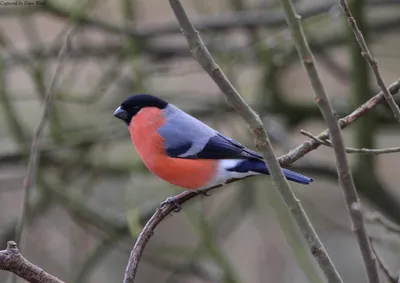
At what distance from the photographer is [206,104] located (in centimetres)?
363

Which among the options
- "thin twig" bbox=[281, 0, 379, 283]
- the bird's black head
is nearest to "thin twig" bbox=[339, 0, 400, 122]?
"thin twig" bbox=[281, 0, 379, 283]

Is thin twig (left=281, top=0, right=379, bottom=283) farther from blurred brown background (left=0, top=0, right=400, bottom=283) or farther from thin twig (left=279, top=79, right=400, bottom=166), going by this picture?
blurred brown background (left=0, top=0, right=400, bottom=283)

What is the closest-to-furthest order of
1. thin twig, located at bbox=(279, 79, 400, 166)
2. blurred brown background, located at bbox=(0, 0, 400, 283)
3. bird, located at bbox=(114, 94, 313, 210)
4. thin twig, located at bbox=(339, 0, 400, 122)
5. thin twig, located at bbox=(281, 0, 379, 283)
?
thin twig, located at bbox=(281, 0, 379, 283) < thin twig, located at bbox=(339, 0, 400, 122) < thin twig, located at bbox=(279, 79, 400, 166) < bird, located at bbox=(114, 94, 313, 210) < blurred brown background, located at bbox=(0, 0, 400, 283)

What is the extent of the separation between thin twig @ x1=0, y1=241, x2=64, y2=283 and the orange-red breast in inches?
39.9

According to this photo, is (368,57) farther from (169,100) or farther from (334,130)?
(169,100)

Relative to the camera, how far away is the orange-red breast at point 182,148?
2367 millimetres

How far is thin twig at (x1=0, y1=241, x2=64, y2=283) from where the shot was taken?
1.31 m

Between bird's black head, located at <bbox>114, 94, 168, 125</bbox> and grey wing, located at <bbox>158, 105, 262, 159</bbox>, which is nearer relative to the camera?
grey wing, located at <bbox>158, 105, 262, 159</bbox>

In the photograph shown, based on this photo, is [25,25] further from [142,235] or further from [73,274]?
[142,235]

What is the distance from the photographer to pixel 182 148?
2.54 m

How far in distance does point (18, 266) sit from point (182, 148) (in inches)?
50.5

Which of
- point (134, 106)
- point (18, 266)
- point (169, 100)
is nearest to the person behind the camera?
point (18, 266)

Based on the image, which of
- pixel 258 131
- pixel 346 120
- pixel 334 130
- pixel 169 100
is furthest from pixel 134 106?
pixel 334 130

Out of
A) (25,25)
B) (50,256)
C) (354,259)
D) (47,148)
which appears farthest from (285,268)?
(25,25)
